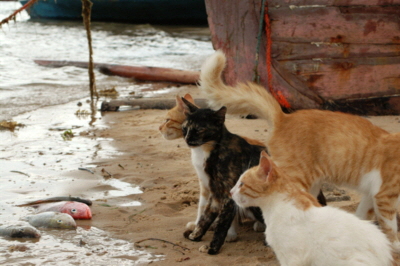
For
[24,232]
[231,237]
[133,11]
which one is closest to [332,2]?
[231,237]

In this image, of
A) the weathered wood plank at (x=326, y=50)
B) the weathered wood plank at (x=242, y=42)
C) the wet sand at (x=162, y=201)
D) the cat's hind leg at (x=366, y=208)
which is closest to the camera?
the wet sand at (x=162, y=201)

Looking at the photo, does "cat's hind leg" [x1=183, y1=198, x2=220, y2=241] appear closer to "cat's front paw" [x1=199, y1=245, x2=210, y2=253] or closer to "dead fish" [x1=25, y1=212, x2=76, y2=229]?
"cat's front paw" [x1=199, y1=245, x2=210, y2=253]

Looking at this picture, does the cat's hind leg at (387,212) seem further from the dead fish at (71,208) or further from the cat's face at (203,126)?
the dead fish at (71,208)

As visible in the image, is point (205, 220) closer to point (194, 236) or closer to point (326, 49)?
point (194, 236)

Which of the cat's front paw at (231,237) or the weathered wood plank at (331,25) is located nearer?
the cat's front paw at (231,237)

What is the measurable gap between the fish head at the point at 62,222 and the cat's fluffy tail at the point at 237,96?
159 cm

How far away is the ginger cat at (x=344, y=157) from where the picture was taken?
13.1ft

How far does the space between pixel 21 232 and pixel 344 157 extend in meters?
2.64

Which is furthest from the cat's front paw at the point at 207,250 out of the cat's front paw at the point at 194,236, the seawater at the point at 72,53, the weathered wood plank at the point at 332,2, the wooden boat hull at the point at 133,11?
the wooden boat hull at the point at 133,11

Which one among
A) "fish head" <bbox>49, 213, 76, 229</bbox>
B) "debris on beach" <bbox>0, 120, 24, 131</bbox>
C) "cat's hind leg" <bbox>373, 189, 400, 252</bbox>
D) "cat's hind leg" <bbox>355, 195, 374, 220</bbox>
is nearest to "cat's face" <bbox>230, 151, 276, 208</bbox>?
"cat's hind leg" <bbox>373, 189, 400, 252</bbox>

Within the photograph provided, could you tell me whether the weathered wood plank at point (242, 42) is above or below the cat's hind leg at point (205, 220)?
above

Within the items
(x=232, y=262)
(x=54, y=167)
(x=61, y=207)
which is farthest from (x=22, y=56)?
(x=232, y=262)

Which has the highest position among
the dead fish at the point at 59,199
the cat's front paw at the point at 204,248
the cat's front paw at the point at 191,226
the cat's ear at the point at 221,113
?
the cat's ear at the point at 221,113

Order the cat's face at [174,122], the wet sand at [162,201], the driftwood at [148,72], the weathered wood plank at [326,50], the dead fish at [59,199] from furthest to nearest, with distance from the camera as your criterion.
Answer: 1. the driftwood at [148,72]
2. the weathered wood plank at [326,50]
3. the dead fish at [59,199]
4. the cat's face at [174,122]
5. the wet sand at [162,201]
